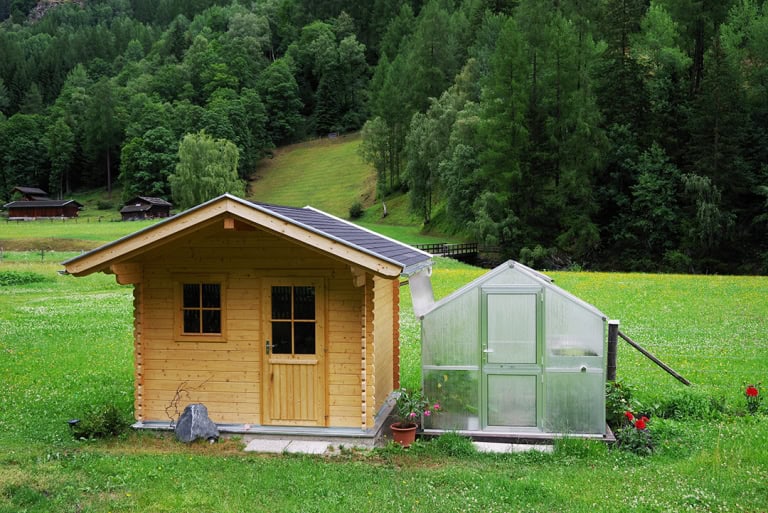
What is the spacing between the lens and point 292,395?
11.4 m

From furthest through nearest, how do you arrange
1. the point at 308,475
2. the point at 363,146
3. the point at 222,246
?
the point at 363,146
the point at 222,246
the point at 308,475

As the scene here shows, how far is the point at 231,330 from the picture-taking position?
1162cm

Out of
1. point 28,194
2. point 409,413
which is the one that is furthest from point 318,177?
point 409,413

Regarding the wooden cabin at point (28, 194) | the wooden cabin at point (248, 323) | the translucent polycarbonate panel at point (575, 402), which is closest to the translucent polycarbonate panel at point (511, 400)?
the translucent polycarbonate panel at point (575, 402)

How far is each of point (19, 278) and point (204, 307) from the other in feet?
99.9

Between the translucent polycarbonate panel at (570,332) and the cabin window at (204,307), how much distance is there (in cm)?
563

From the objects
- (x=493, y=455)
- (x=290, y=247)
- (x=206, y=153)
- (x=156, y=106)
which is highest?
(x=156, y=106)

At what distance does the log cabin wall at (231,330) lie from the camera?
11289mm

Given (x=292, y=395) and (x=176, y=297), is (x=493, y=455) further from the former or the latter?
(x=176, y=297)

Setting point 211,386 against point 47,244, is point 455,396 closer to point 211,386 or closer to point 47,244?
point 211,386

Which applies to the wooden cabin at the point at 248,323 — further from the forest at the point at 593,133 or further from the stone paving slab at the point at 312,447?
the forest at the point at 593,133

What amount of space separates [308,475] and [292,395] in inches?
91.9

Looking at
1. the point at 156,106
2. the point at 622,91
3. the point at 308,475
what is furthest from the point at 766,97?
the point at 156,106

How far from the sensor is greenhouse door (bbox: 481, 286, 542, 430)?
10945 millimetres
